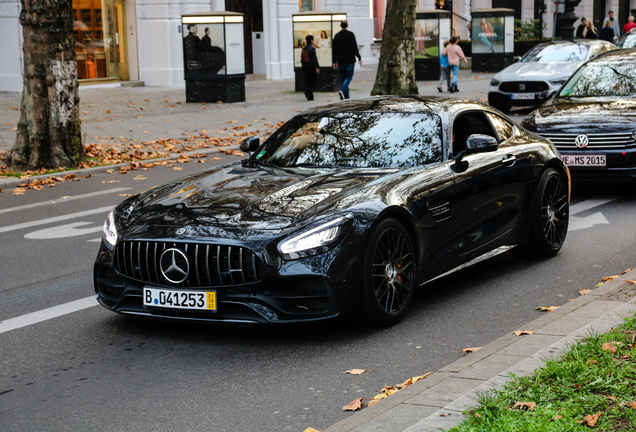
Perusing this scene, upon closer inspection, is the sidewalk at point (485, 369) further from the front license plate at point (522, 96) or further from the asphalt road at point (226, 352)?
the front license plate at point (522, 96)

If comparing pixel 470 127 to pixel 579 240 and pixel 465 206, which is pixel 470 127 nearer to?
pixel 465 206

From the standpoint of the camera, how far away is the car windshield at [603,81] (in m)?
11.9

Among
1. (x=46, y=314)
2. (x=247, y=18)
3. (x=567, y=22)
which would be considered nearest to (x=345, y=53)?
(x=567, y=22)

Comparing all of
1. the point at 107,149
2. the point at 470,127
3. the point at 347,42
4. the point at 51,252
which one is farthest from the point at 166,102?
the point at 470,127

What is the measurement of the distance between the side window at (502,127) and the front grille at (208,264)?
304 cm

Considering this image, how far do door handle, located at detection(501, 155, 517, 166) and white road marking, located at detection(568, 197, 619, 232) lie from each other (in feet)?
6.80

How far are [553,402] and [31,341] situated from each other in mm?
3358

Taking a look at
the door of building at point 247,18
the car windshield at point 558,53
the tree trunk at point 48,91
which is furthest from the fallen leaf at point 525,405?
the door of building at point 247,18

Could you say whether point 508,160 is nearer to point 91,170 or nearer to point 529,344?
point 529,344

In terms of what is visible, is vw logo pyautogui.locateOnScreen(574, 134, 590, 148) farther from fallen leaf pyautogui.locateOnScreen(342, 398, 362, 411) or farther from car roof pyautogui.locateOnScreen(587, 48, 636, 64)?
fallen leaf pyautogui.locateOnScreen(342, 398, 362, 411)

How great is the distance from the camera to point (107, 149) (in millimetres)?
16141

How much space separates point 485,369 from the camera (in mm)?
4598

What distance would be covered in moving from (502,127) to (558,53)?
51.5 feet

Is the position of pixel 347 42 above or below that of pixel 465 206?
above
